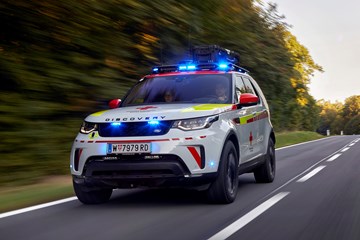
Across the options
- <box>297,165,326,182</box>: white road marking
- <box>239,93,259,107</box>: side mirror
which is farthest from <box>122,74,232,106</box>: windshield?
<box>297,165,326,182</box>: white road marking

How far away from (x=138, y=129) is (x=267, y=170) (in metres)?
3.45

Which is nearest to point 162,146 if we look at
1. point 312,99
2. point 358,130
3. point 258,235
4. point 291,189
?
point 258,235

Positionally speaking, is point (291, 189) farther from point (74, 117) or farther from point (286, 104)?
point (286, 104)

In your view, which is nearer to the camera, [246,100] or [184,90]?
[246,100]

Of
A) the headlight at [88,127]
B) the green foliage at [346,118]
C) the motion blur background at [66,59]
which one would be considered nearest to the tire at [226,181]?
the headlight at [88,127]

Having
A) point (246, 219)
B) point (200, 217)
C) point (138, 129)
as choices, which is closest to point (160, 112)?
point (138, 129)

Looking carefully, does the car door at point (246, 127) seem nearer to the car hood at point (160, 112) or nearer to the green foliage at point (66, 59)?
the car hood at point (160, 112)

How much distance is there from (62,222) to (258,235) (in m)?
2.10

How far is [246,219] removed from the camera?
18.4 feet

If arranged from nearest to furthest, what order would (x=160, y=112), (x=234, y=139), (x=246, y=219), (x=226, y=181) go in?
Result: (x=246, y=219)
(x=160, y=112)
(x=226, y=181)
(x=234, y=139)

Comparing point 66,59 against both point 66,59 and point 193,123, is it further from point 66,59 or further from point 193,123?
point 193,123

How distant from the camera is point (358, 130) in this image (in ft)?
430

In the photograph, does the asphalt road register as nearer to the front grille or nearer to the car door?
the car door

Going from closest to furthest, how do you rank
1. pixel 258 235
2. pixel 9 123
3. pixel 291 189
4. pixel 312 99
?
pixel 258 235, pixel 291 189, pixel 9 123, pixel 312 99
